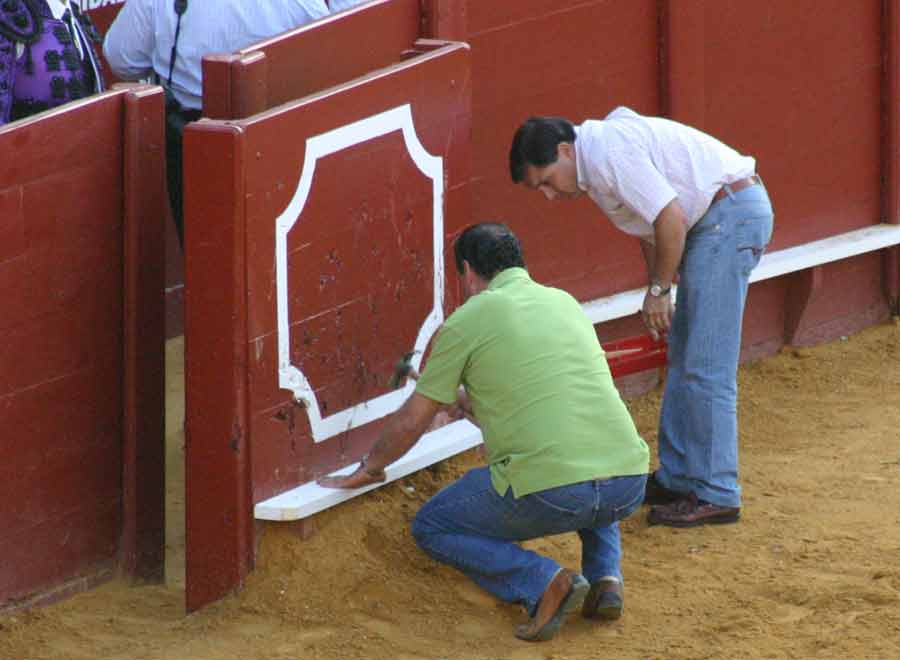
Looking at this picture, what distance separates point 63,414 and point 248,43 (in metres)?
1.51

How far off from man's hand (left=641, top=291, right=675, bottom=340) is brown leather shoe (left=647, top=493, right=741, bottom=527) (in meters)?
0.58

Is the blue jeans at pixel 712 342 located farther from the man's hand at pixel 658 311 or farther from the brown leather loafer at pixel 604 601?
the brown leather loafer at pixel 604 601

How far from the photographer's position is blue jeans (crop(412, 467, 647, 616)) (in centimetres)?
584

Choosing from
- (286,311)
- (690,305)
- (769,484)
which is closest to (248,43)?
(286,311)

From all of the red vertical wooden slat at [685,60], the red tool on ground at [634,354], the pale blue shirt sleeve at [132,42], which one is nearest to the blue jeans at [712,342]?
the red tool on ground at [634,354]

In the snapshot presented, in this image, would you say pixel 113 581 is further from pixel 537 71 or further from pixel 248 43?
pixel 537 71

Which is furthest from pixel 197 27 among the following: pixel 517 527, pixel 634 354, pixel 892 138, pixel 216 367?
pixel 892 138

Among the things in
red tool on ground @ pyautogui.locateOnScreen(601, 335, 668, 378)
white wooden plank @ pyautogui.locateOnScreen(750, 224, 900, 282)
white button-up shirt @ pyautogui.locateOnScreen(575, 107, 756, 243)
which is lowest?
white wooden plank @ pyautogui.locateOnScreen(750, 224, 900, 282)

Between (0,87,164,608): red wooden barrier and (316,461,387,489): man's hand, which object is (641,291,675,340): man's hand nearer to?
(316,461,387,489): man's hand

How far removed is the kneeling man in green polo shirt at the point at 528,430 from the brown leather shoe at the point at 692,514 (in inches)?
31.4

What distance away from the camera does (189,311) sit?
591cm

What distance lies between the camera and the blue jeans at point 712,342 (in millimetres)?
6672

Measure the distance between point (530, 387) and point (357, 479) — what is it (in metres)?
0.71

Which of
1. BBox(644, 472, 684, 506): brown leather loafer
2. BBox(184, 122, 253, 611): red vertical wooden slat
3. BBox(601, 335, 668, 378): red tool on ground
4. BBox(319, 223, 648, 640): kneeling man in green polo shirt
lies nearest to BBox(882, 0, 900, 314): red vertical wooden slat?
BBox(601, 335, 668, 378): red tool on ground
